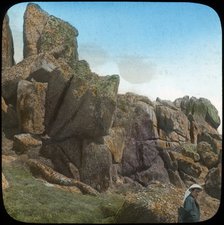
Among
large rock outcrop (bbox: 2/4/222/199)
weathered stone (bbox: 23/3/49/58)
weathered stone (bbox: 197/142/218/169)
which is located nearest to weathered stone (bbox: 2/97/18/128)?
large rock outcrop (bbox: 2/4/222/199)

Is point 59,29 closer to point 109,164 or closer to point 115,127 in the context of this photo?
point 115,127

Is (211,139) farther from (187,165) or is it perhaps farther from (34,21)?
(34,21)

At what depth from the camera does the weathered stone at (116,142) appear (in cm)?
1504

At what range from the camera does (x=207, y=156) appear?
18.5 meters

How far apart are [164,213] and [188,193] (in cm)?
345

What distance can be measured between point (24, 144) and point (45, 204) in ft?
9.29

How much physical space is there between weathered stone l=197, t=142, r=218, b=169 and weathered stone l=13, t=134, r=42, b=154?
30.0ft

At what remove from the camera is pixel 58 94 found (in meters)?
14.0

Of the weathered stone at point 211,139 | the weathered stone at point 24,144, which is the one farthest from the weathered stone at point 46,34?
the weathered stone at point 211,139

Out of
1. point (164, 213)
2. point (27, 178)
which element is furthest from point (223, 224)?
point (27, 178)

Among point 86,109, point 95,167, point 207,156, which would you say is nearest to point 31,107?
point 86,109

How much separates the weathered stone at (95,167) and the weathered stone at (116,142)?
52 cm

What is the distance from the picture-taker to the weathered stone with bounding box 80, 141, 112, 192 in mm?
13836

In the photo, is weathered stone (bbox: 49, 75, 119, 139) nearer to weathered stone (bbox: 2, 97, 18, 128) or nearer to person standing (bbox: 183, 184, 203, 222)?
weathered stone (bbox: 2, 97, 18, 128)
